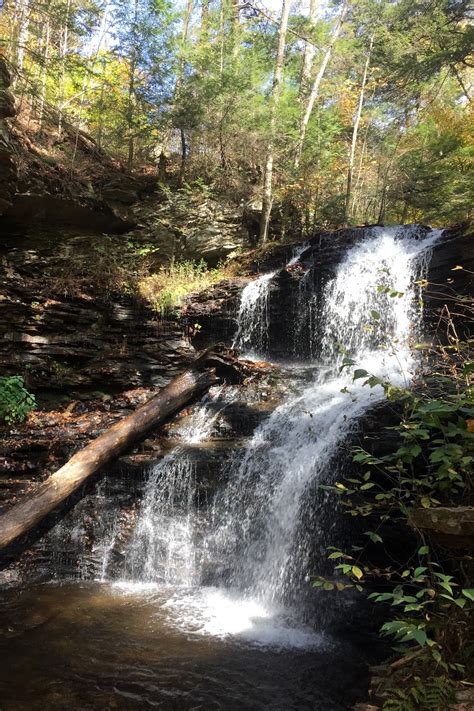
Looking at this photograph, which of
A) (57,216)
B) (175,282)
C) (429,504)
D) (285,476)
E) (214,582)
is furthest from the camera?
(175,282)

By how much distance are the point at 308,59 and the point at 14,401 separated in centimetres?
1773

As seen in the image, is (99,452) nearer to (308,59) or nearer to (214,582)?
(214,582)

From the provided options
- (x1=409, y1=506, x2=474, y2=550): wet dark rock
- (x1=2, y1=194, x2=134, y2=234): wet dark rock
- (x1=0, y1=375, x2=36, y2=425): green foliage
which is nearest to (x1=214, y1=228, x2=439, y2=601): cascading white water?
(x1=409, y1=506, x2=474, y2=550): wet dark rock

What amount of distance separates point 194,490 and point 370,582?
259cm

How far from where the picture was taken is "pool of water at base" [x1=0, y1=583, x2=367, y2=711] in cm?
315

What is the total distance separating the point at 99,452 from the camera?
19.5ft

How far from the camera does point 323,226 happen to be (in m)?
14.2

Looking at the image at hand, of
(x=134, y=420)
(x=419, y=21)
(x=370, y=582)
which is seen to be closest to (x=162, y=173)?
(x=419, y=21)

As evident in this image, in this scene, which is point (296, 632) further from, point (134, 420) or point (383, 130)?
point (383, 130)

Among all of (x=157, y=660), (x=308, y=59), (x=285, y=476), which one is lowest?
(x=157, y=660)

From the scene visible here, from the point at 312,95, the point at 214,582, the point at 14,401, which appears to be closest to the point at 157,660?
the point at 214,582

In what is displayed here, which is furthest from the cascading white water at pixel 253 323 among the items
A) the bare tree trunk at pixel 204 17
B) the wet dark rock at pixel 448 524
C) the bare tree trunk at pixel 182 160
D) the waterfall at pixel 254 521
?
the bare tree trunk at pixel 204 17

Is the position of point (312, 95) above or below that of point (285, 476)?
above

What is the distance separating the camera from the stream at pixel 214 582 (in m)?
3.33
